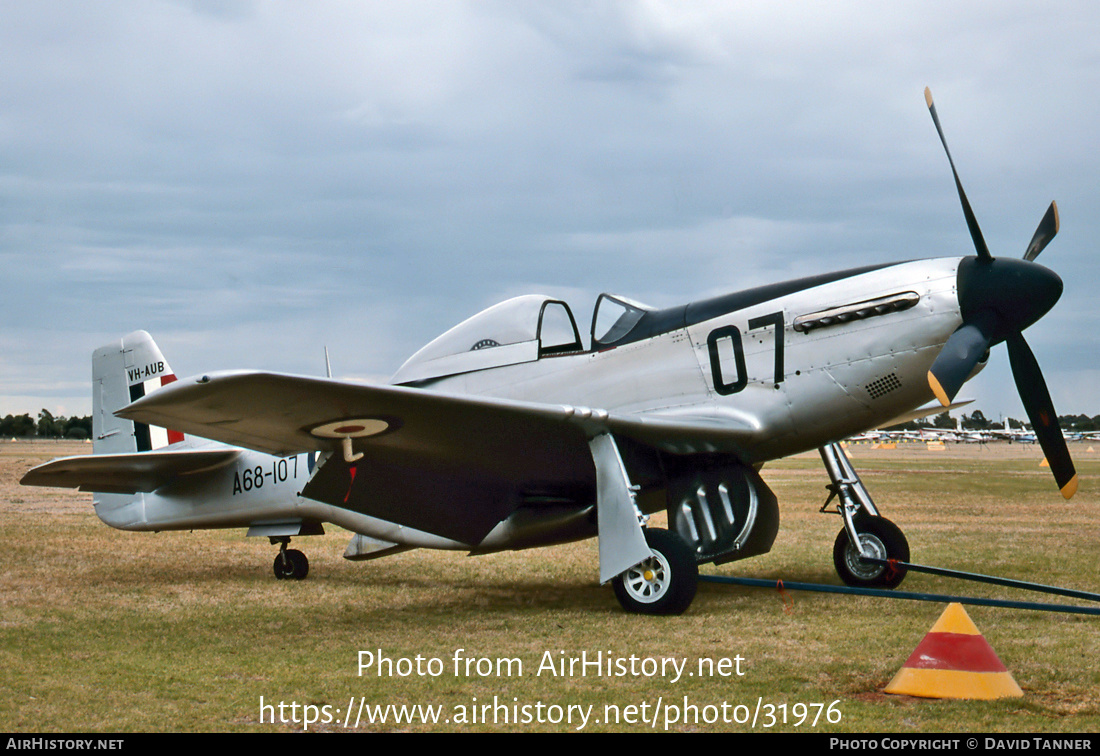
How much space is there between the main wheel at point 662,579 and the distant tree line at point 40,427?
119955 millimetres

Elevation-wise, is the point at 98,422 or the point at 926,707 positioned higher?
the point at 98,422

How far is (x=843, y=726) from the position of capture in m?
4.05

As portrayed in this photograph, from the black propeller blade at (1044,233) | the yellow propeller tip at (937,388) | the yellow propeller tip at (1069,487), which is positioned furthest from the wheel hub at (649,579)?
the black propeller blade at (1044,233)

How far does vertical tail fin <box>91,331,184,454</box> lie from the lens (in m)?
10.8

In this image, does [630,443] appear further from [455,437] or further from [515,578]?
[515,578]

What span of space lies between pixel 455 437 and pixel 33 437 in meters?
130

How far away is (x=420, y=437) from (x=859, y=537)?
421 centimetres

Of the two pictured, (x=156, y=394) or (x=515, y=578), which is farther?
(x=515, y=578)

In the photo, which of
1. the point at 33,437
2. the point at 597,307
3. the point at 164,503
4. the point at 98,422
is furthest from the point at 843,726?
the point at 33,437

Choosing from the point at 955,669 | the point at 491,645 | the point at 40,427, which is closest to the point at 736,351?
the point at 491,645

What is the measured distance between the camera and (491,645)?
604cm

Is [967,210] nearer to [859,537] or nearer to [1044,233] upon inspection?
[1044,233]

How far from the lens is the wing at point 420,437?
557cm

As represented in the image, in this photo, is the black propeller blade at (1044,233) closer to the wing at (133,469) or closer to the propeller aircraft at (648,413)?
the propeller aircraft at (648,413)
